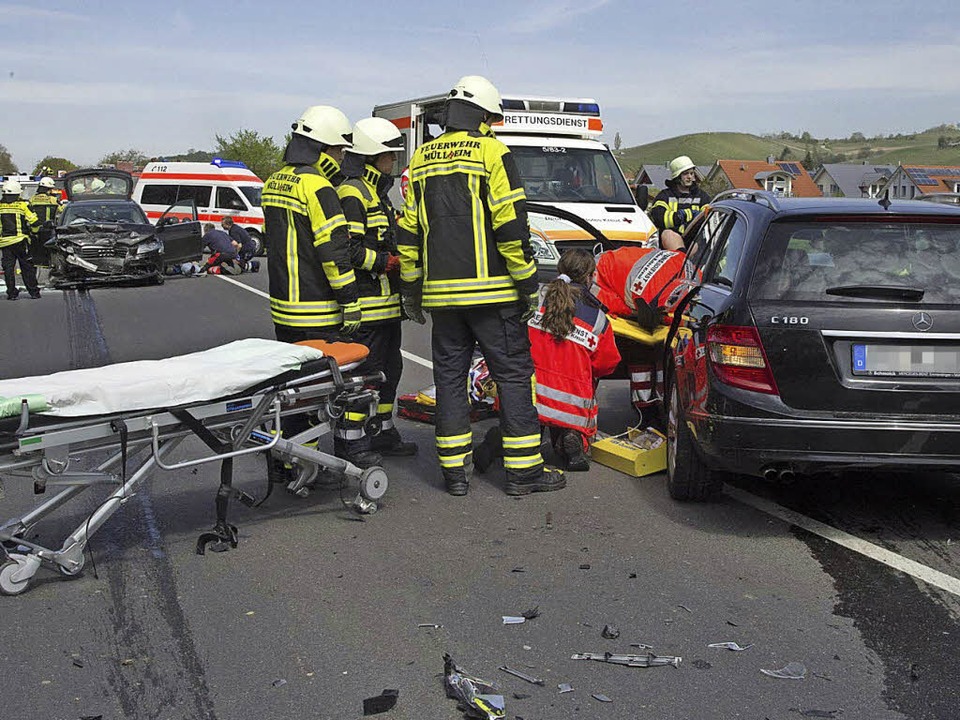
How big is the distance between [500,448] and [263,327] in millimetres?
8338

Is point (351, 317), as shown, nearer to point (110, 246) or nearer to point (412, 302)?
point (412, 302)

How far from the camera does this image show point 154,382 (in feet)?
14.8

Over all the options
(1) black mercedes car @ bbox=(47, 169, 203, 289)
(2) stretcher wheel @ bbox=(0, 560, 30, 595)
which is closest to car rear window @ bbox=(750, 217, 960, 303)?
(2) stretcher wheel @ bbox=(0, 560, 30, 595)

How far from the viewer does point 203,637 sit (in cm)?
409

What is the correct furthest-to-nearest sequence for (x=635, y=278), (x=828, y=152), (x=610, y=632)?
(x=828, y=152) < (x=635, y=278) < (x=610, y=632)

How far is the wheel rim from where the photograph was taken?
5836mm

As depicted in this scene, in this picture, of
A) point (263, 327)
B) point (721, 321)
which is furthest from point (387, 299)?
point (263, 327)

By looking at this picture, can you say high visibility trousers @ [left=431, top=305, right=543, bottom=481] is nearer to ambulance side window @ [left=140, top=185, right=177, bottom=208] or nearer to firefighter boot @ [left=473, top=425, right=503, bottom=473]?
firefighter boot @ [left=473, top=425, right=503, bottom=473]

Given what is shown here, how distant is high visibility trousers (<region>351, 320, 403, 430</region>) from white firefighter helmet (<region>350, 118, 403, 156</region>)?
41.5 inches

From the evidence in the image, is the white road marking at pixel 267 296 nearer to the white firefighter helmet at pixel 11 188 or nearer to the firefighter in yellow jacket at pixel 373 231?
the firefighter in yellow jacket at pixel 373 231

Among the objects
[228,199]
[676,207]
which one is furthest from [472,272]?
[228,199]

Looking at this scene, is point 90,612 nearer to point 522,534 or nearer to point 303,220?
point 522,534

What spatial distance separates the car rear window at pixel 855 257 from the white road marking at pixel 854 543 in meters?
1.17

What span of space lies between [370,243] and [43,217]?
1592 centimetres
